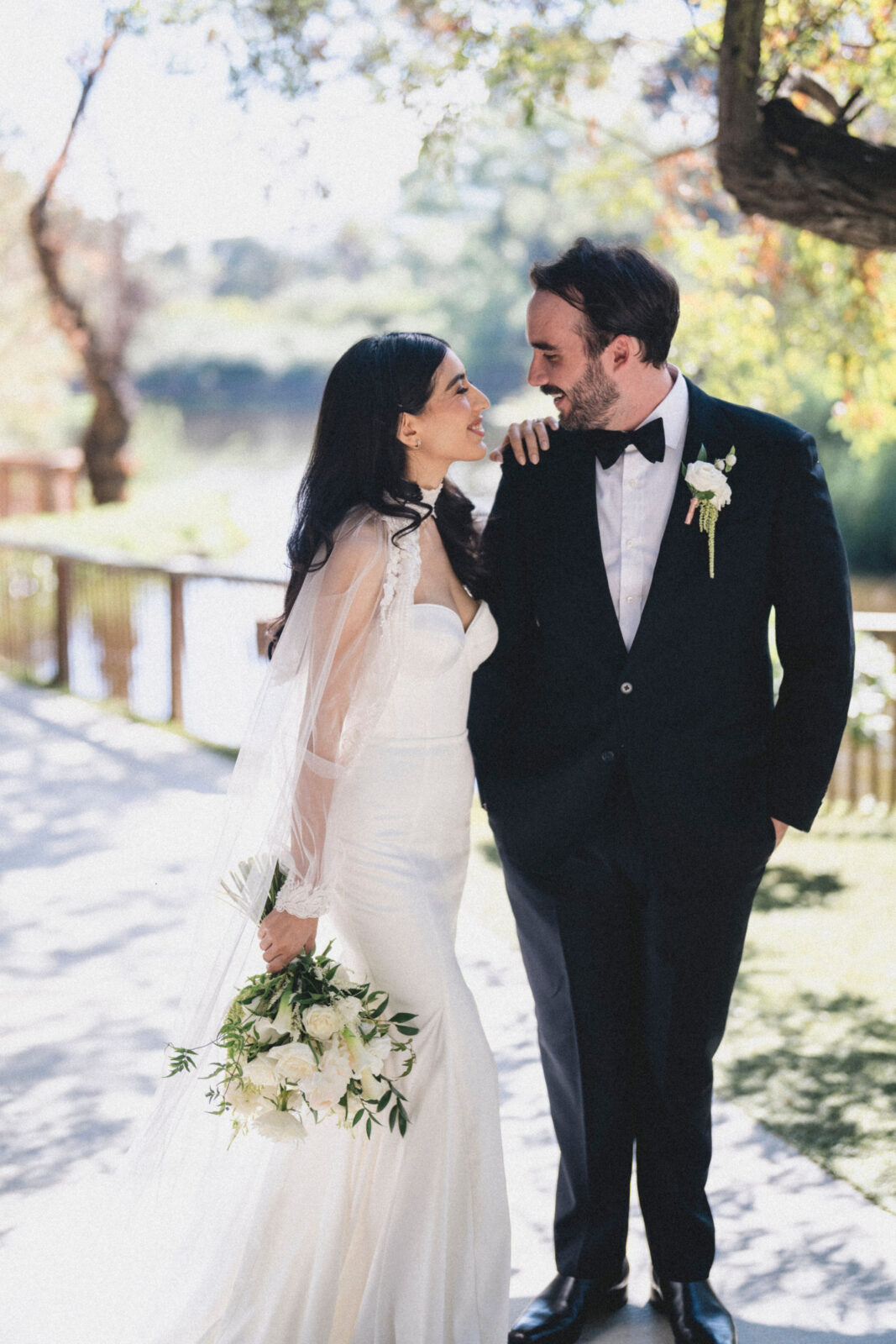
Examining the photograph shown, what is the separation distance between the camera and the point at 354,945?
2582 mm

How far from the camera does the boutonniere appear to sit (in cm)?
245

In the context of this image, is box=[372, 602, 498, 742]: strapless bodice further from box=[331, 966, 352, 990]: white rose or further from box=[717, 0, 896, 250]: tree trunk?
box=[717, 0, 896, 250]: tree trunk

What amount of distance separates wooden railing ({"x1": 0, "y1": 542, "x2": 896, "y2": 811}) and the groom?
15.7ft

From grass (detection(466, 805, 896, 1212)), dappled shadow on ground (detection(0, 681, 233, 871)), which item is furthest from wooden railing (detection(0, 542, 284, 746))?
grass (detection(466, 805, 896, 1212))

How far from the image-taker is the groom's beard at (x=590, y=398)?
2570 mm

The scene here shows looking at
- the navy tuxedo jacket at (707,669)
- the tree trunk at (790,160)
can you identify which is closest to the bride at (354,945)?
the navy tuxedo jacket at (707,669)

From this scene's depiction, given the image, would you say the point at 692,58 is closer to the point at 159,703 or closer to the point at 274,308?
the point at 159,703

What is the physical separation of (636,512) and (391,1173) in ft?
4.45

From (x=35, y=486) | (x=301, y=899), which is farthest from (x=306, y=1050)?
(x=35, y=486)

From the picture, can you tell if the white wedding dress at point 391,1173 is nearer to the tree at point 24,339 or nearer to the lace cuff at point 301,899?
the lace cuff at point 301,899

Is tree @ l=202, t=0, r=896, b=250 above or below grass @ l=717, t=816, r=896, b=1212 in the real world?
above

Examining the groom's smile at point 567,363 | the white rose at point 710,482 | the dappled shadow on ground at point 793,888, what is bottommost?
the dappled shadow on ground at point 793,888

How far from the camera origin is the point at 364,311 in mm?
42875

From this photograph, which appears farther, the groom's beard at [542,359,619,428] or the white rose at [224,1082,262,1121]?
the groom's beard at [542,359,619,428]
